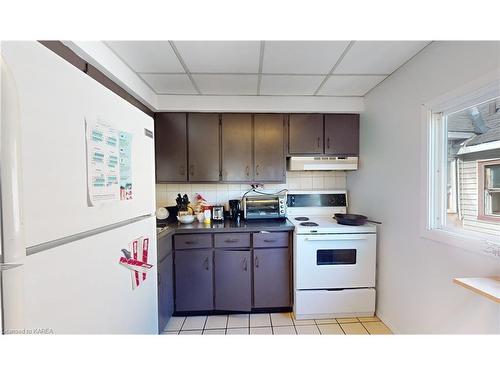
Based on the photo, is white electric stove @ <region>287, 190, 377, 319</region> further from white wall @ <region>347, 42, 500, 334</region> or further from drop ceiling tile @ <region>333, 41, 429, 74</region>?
drop ceiling tile @ <region>333, 41, 429, 74</region>

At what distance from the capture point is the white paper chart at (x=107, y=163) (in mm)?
625

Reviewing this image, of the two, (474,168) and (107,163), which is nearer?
(107,163)

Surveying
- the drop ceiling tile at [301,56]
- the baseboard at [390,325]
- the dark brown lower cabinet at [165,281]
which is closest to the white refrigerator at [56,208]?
the dark brown lower cabinet at [165,281]

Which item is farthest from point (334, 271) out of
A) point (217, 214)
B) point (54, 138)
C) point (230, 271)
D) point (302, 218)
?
point (54, 138)

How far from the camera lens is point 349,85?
2.09 m

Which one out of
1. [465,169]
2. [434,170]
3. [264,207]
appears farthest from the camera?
[264,207]

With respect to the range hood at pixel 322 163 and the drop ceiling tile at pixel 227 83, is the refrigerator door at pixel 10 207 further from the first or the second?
the range hood at pixel 322 163

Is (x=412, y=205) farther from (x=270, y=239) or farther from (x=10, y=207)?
(x=10, y=207)

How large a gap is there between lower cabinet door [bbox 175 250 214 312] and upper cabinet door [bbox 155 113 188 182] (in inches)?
33.3

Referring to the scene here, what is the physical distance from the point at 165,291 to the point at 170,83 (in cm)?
191

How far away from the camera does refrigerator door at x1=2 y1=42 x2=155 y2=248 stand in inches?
17.6

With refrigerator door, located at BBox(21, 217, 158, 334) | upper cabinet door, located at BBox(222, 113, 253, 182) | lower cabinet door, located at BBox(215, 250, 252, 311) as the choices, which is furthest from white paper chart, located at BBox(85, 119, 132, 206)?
upper cabinet door, located at BBox(222, 113, 253, 182)

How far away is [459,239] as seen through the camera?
1273 millimetres
